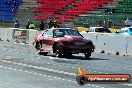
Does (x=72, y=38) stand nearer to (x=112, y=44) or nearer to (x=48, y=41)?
(x=48, y=41)

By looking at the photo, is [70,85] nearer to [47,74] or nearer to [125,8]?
[47,74]

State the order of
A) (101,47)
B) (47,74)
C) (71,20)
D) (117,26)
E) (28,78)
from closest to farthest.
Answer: (28,78) → (47,74) → (101,47) → (117,26) → (71,20)

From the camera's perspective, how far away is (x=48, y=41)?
2433cm

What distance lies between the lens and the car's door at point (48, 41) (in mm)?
24028

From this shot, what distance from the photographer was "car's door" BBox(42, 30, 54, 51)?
24.0m

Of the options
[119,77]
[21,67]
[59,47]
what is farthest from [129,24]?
[119,77]

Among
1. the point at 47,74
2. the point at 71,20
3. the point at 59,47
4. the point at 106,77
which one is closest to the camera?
the point at 106,77

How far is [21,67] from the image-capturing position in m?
17.2

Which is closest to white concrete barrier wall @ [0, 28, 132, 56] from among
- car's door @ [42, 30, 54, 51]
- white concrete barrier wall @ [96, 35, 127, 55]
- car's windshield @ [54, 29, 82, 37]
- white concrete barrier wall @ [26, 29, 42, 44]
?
white concrete barrier wall @ [96, 35, 127, 55]

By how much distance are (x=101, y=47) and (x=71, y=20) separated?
963 inches

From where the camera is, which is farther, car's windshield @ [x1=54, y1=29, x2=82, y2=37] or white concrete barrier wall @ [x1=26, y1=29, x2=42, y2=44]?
white concrete barrier wall @ [x1=26, y1=29, x2=42, y2=44]

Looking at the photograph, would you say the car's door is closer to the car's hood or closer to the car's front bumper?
the car's hood

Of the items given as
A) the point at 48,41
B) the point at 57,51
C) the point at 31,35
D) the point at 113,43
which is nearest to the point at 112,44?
the point at 113,43

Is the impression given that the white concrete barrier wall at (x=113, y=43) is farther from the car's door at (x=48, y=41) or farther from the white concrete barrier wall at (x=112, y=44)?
the car's door at (x=48, y=41)
